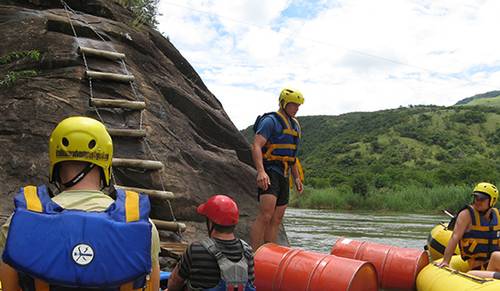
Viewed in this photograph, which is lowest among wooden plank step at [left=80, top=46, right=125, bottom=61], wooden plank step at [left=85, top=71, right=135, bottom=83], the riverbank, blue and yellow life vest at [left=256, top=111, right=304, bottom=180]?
the riverbank

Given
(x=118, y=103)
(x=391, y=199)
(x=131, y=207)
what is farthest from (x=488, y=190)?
(x=391, y=199)

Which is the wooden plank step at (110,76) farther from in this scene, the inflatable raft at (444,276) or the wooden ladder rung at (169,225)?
the inflatable raft at (444,276)

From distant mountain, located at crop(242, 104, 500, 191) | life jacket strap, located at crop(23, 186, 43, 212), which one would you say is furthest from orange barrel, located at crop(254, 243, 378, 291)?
distant mountain, located at crop(242, 104, 500, 191)

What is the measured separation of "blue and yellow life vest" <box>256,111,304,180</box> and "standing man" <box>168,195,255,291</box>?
8.66 feet

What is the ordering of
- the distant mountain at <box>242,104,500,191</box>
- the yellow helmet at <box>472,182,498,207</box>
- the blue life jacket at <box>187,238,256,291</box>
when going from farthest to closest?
the distant mountain at <box>242,104,500,191</box> → the yellow helmet at <box>472,182,498,207</box> → the blue life jacket at <box>187,238,256,291</box>

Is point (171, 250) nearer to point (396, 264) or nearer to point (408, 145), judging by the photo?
point (396, 264)

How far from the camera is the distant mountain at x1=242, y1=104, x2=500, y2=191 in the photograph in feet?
214

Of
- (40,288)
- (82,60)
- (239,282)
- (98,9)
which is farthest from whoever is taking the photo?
(98,9)

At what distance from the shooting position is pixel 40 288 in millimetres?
2443

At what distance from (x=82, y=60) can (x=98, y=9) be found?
1956 millimetres

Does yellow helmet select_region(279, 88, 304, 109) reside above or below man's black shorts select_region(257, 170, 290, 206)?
above

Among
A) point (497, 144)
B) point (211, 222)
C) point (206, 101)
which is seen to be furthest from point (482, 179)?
point (211, 222)

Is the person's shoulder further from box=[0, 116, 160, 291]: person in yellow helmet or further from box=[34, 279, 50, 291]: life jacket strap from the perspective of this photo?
box=[34, 279, 50, 291]: life jacket strap

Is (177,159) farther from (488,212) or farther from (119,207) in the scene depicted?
(119,207)
